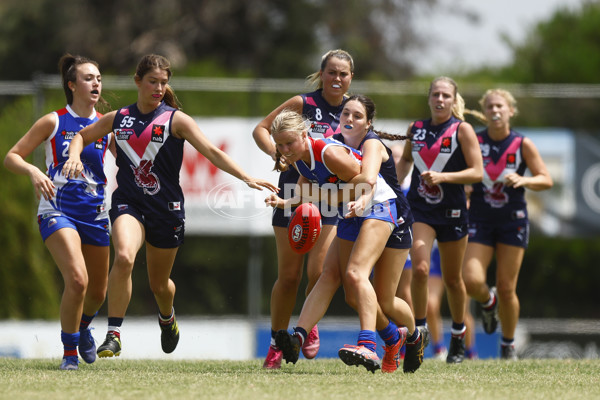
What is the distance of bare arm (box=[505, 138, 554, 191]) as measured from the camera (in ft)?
25.5

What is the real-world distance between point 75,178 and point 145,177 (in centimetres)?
50

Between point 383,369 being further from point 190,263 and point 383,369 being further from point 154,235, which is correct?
point 190,263

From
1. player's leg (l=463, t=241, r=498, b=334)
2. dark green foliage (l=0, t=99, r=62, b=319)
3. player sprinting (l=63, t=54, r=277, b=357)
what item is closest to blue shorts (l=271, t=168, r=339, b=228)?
player sprinting (l=63, t=54, r=277, b=357)

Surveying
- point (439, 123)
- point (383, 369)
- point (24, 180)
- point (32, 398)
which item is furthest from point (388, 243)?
point (24, 180)

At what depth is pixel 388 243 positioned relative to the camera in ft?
19.6

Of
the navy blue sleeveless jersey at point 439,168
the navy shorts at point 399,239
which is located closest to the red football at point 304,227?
the navy shorts at point 399,239

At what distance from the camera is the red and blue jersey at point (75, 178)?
6.40 metres

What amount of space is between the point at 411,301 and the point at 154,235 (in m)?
2.10

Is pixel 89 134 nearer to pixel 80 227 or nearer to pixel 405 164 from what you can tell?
pixel 80 227

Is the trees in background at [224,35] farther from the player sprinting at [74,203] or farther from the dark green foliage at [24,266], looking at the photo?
the player sprinting at [74,203]

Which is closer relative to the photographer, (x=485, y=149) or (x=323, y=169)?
(x=323, y=169)

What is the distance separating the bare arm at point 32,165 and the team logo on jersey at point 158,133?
0.76m

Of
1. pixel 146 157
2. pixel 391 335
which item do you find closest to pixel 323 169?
pixel 391 335

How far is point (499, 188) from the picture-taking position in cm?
815
